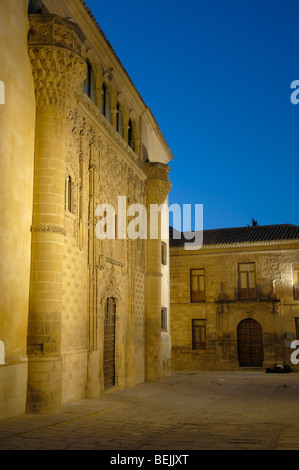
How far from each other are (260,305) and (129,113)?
41.7ft

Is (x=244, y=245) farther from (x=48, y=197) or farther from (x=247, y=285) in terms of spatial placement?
(x=48, y=197)

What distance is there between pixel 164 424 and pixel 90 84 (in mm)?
9445

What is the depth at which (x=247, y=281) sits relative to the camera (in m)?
25.9

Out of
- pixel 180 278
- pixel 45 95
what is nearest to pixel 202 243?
pixel 180 278

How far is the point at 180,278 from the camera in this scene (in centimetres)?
2719

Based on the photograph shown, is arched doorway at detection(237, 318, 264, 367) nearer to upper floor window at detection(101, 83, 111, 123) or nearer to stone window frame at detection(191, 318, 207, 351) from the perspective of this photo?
stone window frame at detection(191, 318, 207, 351)

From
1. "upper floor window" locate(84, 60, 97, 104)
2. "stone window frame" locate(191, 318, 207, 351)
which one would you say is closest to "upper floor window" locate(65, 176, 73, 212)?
"upper floor window" locate(84, 60, 97, 104)

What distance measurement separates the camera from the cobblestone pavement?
7.05 meters

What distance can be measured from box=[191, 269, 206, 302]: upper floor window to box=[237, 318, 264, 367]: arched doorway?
8.28 ft

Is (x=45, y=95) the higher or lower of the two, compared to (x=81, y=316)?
higher

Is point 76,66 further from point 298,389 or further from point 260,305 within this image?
point 260,305

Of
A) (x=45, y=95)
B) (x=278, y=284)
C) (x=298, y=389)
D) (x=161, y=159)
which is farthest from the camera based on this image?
(x=278, y=284)

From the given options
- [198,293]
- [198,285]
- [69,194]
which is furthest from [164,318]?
[69,194]
